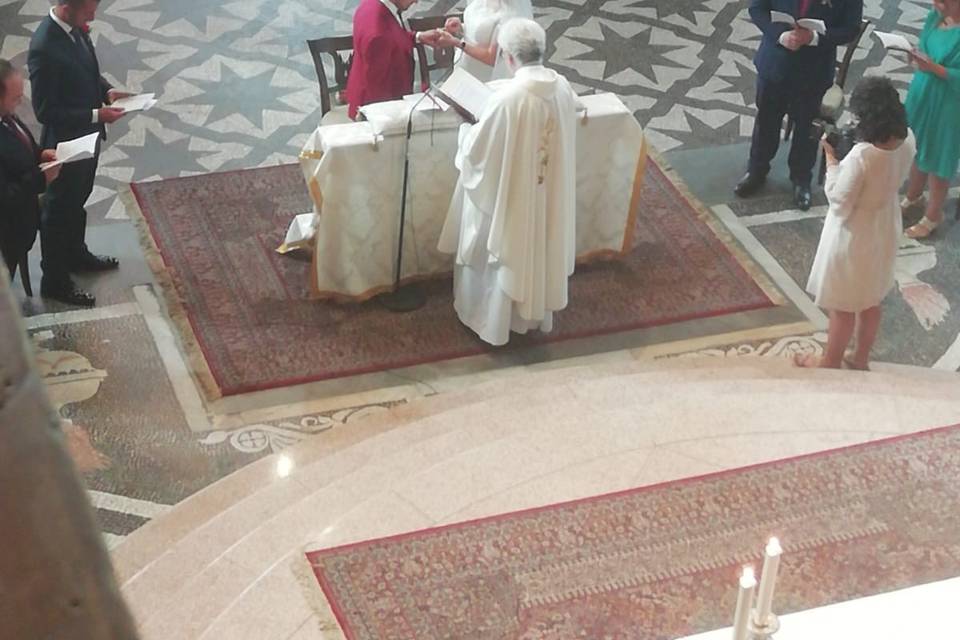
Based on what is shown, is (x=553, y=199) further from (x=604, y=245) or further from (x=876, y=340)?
→ (x=876, y=340)

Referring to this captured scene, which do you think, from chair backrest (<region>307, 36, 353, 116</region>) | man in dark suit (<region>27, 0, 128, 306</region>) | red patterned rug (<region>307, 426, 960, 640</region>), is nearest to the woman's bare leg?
red patterned rug (<region>307, 426, 960, 640</region>)

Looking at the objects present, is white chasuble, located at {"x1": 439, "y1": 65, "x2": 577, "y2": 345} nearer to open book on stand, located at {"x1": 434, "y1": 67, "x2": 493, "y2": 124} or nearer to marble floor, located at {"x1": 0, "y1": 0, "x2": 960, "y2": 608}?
open book on stand, located at {"x1": 434, "y1": 67, "x2": 493, "y2": 124}

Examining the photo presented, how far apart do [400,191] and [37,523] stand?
17.1ft

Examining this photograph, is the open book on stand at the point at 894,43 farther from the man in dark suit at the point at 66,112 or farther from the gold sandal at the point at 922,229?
the man in dark suit at the point at 66,112

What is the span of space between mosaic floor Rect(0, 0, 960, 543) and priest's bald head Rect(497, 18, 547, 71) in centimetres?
147

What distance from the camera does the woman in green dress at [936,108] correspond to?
686cm

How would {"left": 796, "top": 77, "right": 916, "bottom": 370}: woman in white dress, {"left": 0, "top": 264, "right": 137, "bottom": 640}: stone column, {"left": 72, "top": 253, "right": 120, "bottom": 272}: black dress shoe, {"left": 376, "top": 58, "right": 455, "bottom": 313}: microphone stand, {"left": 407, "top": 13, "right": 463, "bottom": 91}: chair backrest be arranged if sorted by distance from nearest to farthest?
{"left": 0, "top": 264, "right": 137, "bottom": 640}: stone column
{"left": 796, "top": 77, "right": 916, "bottom": 370}: woman in white dress
{"left": 376, "top": 58, "right": 455, "bottom": 313}: microphone stand
{"left": 72, "top": 253, "right": 120, "bottom": 272}: black dress shoe
{"left": 407, "top": 13, "right": 463, "bottom": 91}: chair backrest

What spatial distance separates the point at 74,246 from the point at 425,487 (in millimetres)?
2667

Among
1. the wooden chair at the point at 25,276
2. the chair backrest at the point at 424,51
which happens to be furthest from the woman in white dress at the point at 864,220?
Result: the wooden chair at the point at 25,276

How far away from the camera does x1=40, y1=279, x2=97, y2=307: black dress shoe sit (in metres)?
6.38

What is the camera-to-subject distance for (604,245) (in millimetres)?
6891

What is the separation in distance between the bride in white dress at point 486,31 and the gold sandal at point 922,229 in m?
2.43

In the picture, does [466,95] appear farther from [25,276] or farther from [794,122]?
[794,122]

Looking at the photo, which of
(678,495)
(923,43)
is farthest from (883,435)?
(923,43)
